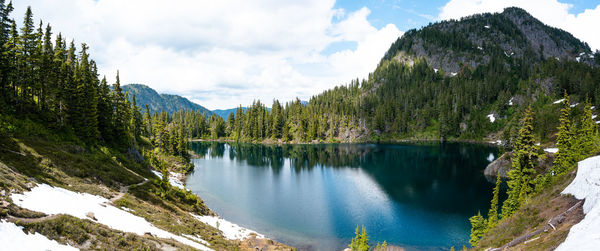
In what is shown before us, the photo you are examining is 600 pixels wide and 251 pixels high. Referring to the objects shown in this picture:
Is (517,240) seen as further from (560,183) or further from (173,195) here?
→ (173,195)

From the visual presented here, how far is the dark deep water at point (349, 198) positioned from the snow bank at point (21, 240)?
25657 millimetres

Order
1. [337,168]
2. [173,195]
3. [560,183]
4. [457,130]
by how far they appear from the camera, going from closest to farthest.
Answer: [560,183] → [173,195] → [337,168] → [457,130]

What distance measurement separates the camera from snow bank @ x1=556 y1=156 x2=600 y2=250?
13359 millimetres

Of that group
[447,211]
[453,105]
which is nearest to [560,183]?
[447,211]

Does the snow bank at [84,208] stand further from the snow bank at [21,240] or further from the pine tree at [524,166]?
the pine tree at [524,166]

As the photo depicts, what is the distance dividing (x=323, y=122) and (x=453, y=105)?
82.7 m

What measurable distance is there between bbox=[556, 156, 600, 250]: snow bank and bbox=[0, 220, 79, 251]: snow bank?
963 inches

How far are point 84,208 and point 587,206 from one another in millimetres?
34906

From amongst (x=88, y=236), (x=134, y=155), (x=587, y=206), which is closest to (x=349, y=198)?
(x=587, y=206)

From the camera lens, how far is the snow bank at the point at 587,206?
13359mm

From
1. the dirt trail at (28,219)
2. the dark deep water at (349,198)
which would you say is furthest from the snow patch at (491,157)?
the dirt trail at (28,219)

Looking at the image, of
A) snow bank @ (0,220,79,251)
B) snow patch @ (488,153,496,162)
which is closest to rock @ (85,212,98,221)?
snow bank @ (0,220,79,251)

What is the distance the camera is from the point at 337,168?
84.0m

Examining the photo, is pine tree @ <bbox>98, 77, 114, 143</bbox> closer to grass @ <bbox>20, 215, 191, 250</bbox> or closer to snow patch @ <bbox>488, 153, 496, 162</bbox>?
grass @ <bbox>20, 215, 191, 250</bbox>
